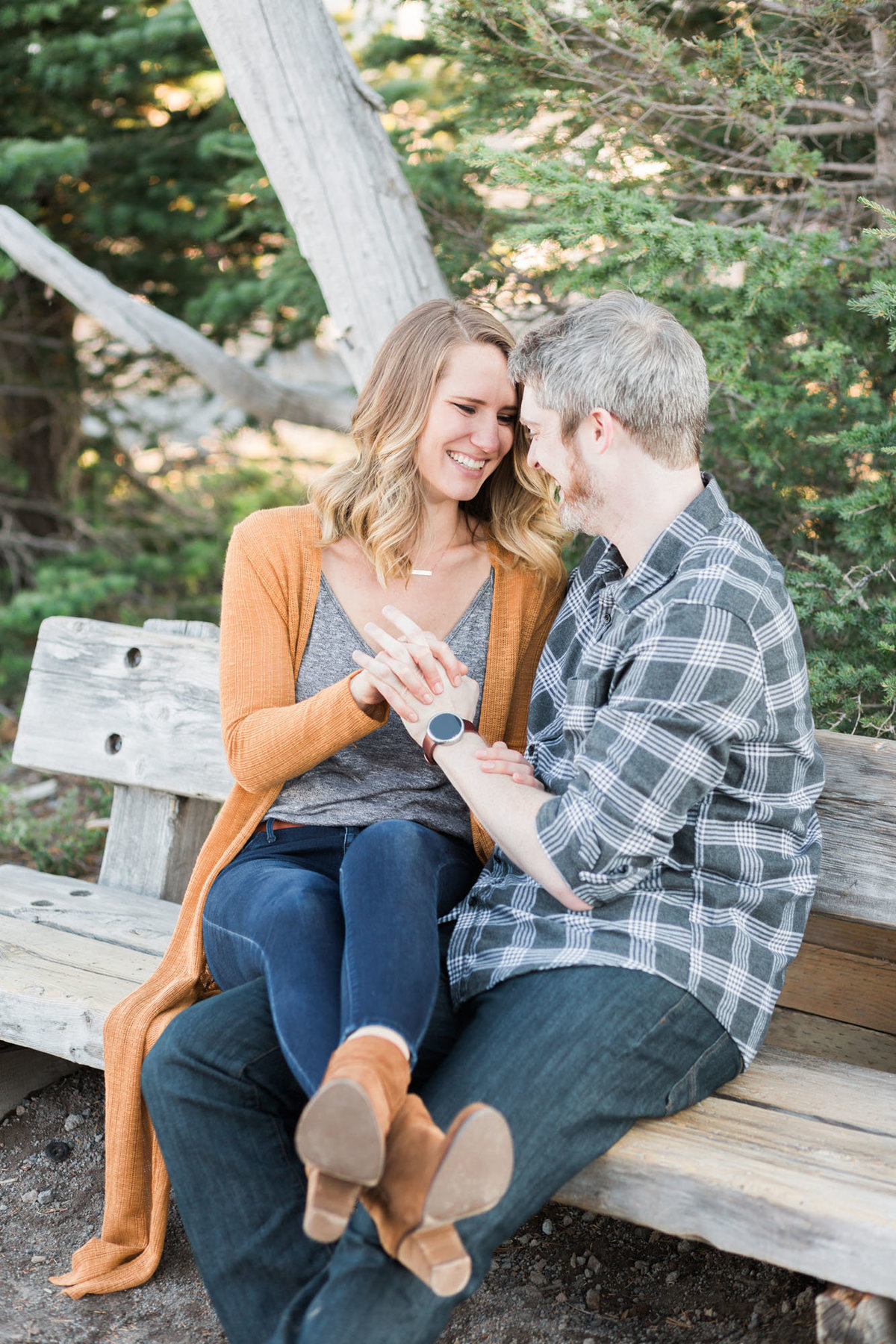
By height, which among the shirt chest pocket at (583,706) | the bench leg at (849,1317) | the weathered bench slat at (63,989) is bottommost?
the weathered bench slat at (63,989)

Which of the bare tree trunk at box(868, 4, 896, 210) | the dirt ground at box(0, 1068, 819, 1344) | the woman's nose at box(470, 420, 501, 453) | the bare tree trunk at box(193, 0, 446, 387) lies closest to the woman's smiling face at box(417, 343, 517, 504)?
the woman's nose at box(470, 420, 501, 453)

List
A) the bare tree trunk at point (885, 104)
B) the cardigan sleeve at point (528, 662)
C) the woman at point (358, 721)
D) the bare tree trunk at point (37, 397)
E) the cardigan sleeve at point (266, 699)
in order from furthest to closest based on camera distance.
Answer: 1. the bare tree trunk at point (37, 397)
2. the bare tree trunk at point (885, 104)
3. the cardigan sleeve at point (528, 662)
4. the cardigan sleeve at point (266, 699)
5. the woman at point (358, 721)

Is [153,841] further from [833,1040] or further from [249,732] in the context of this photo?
[833,1040]

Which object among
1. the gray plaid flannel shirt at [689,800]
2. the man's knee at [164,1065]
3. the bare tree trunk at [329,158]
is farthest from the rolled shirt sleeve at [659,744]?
the bare tree trunk at [329,158]

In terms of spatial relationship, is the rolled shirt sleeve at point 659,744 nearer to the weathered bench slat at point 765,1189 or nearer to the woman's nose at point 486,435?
the weathered bench slat at point 765,1189

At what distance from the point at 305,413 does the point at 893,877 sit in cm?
304

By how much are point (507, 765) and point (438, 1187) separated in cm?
84

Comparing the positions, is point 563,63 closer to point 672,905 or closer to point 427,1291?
point 672,905

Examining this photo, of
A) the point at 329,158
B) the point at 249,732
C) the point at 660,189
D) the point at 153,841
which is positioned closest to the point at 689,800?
the point at 249,732

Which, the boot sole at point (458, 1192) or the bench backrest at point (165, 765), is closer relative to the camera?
the boot sole at point (458, 1192)

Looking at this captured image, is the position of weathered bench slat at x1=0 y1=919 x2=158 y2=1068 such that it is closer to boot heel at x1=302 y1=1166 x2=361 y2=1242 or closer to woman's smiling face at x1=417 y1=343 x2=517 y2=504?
boot heel at x1=302 y1=1166 x2=361 y2=1242

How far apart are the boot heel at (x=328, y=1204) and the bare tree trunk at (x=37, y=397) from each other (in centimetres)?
515

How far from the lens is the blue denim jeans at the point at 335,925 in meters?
1.99

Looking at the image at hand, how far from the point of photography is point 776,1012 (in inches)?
113
